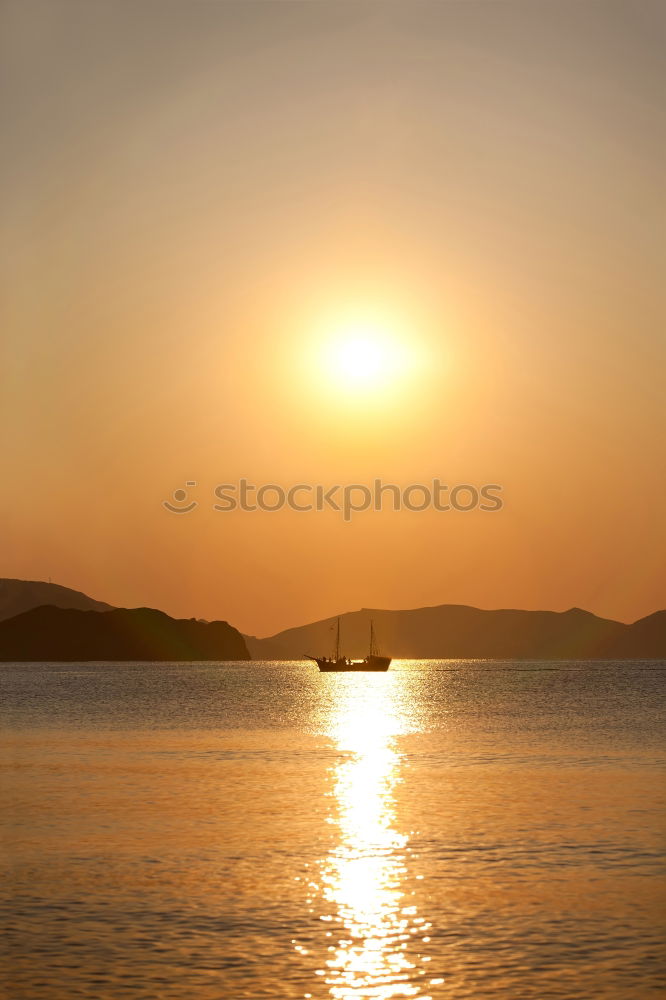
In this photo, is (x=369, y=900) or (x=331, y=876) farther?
(x=331, y=876)

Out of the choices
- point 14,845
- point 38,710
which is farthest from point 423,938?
point 38,710

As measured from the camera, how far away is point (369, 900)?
30797 millimetres

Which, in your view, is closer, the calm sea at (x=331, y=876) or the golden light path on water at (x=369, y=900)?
the golden light path on water at (x=369, y=900)

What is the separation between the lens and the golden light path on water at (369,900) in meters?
23.3

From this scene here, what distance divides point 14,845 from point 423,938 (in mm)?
18174

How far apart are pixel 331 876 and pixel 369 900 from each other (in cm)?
357

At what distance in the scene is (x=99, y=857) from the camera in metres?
37.2

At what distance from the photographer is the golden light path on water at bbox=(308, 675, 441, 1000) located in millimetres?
23266

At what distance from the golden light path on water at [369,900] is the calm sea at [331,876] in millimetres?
90

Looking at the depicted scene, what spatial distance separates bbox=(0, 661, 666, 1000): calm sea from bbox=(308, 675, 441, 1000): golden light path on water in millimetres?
90

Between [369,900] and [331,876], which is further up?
[331,876]

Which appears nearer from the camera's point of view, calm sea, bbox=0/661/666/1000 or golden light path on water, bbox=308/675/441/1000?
golden light path on water, bbox=308/675/441/1000

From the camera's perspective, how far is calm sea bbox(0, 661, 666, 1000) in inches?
939

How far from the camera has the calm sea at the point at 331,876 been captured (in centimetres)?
2384
